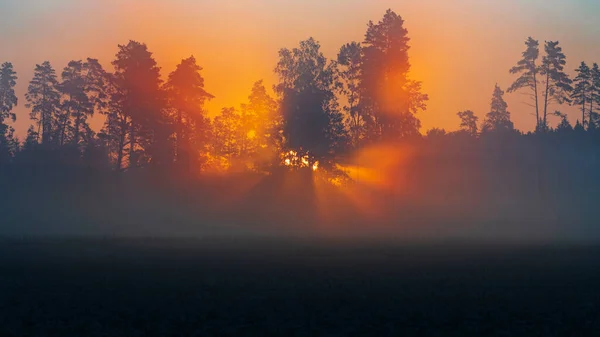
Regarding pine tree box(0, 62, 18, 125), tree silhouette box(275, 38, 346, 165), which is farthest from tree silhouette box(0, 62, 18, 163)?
tree silhouette box(275, 38, 346, 165)

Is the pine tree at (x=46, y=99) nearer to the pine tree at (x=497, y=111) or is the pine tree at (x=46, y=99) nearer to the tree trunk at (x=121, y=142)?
the tree trunk at (x=121, y=142)

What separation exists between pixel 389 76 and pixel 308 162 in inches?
618

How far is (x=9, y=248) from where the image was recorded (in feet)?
148

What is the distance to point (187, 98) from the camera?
90.0m

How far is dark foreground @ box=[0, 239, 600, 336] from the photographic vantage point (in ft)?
61.7

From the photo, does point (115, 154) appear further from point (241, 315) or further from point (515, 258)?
point (241, 315)

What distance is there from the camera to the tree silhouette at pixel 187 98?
8881 cm

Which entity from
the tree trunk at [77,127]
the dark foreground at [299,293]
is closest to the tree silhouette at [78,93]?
the tree trunk at [77,127]

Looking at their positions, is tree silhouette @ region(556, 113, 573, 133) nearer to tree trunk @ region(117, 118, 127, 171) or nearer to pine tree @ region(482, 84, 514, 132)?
pine tree @ region(482, 84, 514, 132)

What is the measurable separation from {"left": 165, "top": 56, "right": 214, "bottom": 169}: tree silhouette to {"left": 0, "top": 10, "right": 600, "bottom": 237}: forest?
0.57 ft

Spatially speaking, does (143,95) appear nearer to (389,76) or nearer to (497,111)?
(389,76)

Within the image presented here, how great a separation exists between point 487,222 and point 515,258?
119 feet

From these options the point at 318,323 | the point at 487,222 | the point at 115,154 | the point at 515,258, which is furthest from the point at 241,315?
the point at 115,154

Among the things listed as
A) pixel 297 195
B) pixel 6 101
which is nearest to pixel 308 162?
pixel 297 195
